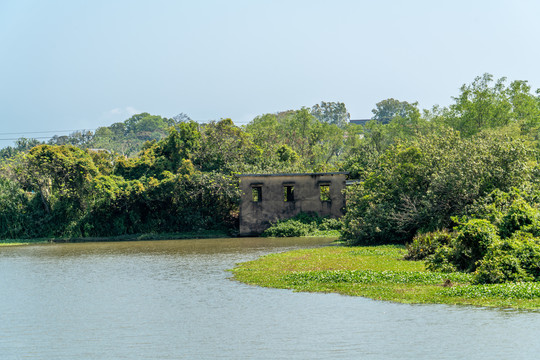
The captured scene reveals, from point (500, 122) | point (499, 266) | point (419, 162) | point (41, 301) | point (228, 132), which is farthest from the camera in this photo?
point (500, 122)

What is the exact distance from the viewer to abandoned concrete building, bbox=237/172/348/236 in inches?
1848

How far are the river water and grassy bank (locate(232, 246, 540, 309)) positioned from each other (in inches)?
32.2

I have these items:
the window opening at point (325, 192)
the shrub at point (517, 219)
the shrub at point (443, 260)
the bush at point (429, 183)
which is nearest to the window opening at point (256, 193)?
the window opening at point (325, 192)

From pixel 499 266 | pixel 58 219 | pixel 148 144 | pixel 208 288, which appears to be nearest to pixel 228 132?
pixel 148 144

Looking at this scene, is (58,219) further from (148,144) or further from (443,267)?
(443,267)

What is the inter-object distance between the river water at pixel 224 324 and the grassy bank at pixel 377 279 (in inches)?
32.2

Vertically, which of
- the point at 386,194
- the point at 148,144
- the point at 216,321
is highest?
the point at 148,144

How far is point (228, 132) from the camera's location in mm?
54188

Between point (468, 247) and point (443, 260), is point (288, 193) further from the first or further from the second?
point (468, 247)

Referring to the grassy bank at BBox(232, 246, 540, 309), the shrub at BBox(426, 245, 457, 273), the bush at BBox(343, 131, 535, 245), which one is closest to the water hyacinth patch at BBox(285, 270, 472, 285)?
the grassy bank at BBox(232, 246, 540, 309)

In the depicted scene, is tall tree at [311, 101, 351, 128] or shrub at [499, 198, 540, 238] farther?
tall tree at [311, 101, 351, 128]

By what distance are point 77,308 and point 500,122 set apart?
48.7m

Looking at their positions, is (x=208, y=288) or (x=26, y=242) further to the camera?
(x=26, y=242)

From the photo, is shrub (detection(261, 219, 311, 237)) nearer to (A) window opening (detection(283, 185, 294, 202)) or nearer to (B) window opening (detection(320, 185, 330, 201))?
(A) window opening (detection(283, 185, 294, 202))
